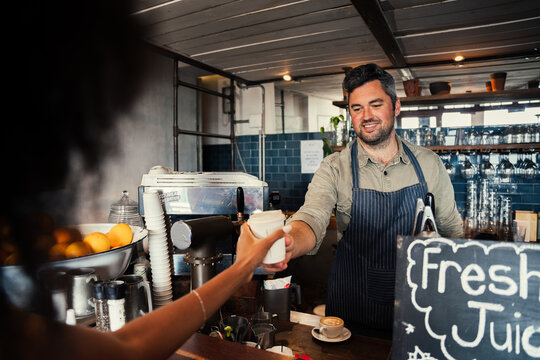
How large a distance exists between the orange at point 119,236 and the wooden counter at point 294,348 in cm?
45

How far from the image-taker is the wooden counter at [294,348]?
1.06 metres

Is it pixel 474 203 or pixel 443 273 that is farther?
pixel 474 203

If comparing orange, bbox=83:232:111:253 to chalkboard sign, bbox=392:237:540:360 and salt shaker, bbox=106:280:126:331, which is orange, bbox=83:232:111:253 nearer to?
salt shaker, bbox=106:280:126:331

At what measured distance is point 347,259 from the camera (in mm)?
1986

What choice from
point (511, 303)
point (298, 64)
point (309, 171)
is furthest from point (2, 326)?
point (309, 171)

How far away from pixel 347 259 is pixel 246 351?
3.42 feet

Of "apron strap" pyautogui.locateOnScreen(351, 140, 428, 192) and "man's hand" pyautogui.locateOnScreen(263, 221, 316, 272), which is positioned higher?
"apron strap" pyautogui.locateOnScreen(351, 140, 428, 192)

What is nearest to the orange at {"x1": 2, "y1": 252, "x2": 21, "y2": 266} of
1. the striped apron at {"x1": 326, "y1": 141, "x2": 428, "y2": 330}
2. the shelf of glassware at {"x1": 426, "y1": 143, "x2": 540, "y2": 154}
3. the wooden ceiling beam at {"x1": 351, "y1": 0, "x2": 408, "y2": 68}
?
the striped apron at {"x1": 326, "y1": 141, "x2": 428, "y2": 330}

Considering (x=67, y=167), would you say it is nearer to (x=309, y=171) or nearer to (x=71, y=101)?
(x=71, y=101)

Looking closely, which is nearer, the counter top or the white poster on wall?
the counter top

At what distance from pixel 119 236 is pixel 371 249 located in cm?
128

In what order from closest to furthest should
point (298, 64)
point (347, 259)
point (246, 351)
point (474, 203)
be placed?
point (246, 351) < point (347, 259) < point (474, 203) < point (298, 64)

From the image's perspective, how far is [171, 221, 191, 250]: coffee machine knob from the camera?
Answer: 1273 mm

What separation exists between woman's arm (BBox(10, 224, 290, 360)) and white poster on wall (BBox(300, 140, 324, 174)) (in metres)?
4.40
